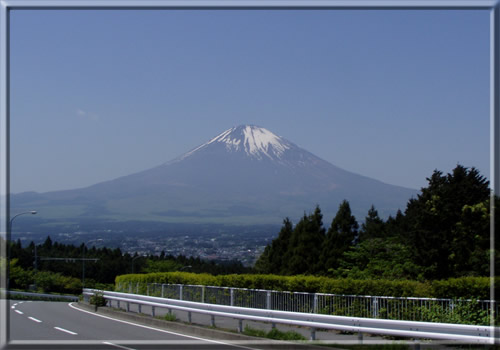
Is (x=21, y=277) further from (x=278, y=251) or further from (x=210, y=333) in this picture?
(x=210, y=333)

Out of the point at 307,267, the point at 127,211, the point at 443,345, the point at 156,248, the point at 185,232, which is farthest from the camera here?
the point at 127,211

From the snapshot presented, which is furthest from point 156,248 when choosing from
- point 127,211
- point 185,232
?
point 127,211

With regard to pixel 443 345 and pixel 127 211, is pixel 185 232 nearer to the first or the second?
pixel 127 211

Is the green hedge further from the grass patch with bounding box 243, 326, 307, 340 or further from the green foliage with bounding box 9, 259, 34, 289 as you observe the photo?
the green foliage with bounding box 9, 259, 34, 289

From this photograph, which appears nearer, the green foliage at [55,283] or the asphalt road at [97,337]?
the asphalt road at [97,337]

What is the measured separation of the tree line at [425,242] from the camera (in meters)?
38.1

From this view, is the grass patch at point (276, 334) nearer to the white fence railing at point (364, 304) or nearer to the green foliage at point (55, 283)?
the white fence railing at point (364, 304)

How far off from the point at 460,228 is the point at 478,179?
619cm

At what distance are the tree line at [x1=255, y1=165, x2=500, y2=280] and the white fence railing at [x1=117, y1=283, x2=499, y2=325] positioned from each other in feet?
58.2

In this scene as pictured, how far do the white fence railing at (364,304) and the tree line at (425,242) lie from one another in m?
17.8

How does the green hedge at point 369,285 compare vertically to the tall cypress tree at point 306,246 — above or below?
above

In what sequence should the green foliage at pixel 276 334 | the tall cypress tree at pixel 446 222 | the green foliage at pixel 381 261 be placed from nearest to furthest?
the green foliage at pixel 276 334
the tall cypress tree at pixel 446 222
the green foliage at pixel 381 261

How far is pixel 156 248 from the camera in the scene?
99500 millimetres

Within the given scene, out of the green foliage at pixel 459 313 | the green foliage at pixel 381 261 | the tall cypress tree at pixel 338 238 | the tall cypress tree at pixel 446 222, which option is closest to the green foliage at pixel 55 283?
the tall cypress tree at pixel 338 238
